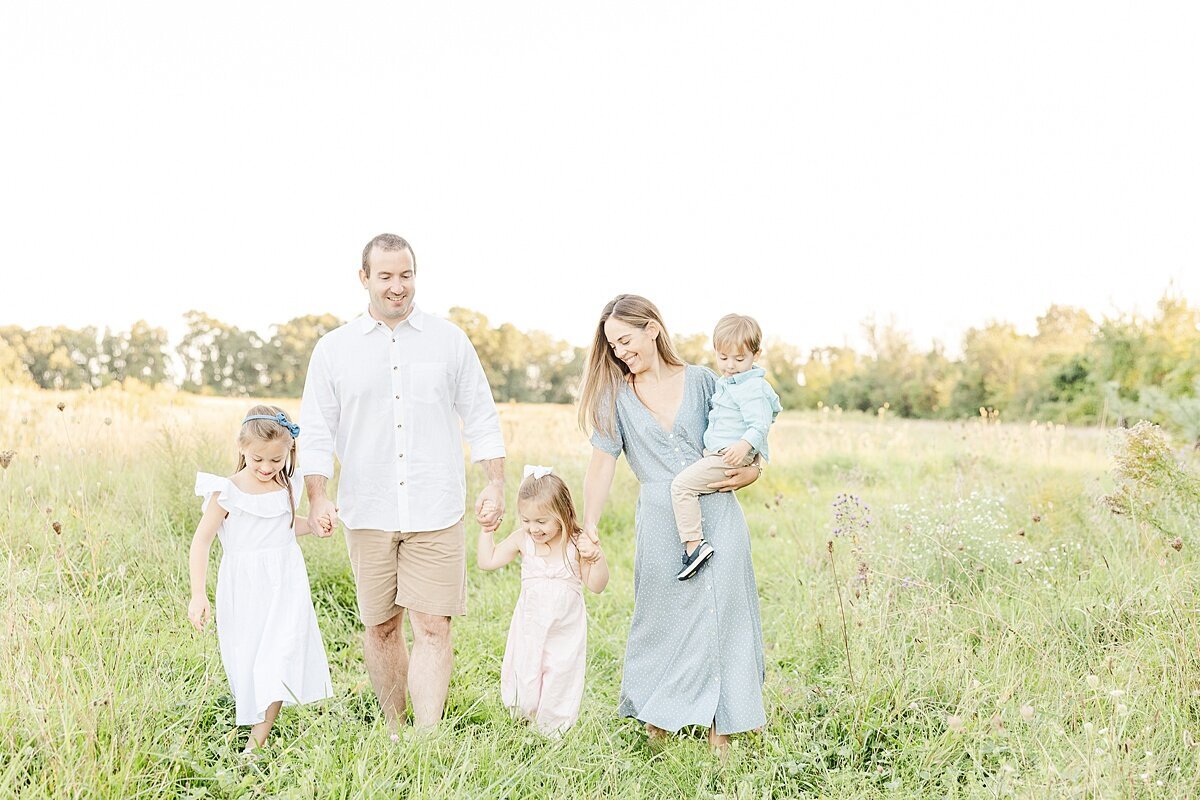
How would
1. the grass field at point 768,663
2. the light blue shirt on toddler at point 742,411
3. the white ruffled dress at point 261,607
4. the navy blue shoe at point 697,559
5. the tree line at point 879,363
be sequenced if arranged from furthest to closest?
the tree line at point 879,363
the navy blue shoe at point 697,559
the light blue shirt on toddler at point 742,411
the white ruffled dress at point 261,607
the grass field at point 768,663

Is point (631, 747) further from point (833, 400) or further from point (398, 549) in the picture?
point (833, 400)

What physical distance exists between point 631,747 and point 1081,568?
3.24m

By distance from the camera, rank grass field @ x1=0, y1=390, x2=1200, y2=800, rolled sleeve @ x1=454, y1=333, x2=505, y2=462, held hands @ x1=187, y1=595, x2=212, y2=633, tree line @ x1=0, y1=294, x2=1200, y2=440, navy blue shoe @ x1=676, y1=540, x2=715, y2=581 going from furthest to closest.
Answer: tree line @ x1=0, y1=294, x2=1200, y2=440, rolled sleeve @ x1=454, y1=333, x2=505, y2=462, navy blue shoe @ x1=676, y1=540, x2=715, y2=581, held hands @ x1=187, y1=595, x2=212, y2=633, grass field @ x1=0, y1=390, x2=1200, y2=800

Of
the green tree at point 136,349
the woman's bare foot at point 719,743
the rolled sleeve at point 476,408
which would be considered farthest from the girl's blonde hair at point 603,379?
the green tree at point 136,349

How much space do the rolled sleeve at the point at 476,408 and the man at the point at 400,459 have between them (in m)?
0.05

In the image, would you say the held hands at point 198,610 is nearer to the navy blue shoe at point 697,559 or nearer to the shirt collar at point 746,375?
the navy blue shoe at point 697,559

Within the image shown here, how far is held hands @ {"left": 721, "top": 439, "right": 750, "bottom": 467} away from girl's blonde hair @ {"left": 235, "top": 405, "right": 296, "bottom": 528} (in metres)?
1.74

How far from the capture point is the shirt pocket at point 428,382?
12.8 feet

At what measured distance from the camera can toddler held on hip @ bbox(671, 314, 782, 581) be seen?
3633 millimetres

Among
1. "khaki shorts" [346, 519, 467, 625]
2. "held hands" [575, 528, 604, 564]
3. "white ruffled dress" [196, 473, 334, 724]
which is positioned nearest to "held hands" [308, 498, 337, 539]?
"white ruffled dress" [196, 473, 334, 724]

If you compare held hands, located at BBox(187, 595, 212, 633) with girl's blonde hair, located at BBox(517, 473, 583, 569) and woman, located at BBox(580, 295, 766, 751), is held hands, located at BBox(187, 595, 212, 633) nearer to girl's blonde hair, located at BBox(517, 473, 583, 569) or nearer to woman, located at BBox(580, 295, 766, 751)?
girl's blonde hair, located at BBox(517, 473, 583, 569)

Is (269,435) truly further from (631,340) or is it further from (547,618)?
(631,340)

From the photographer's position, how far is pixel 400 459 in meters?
3.86

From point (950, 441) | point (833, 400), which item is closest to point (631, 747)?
point (950, 441)
